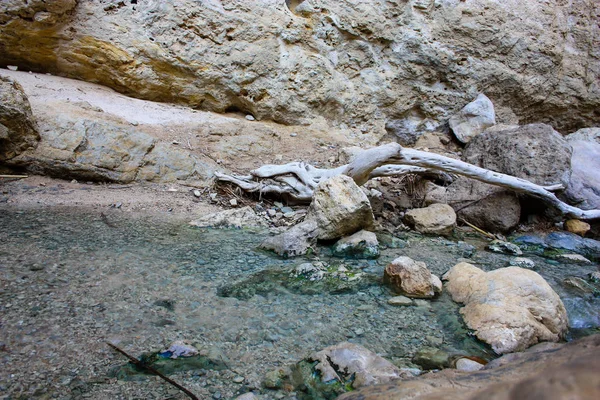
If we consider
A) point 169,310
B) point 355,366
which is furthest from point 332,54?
point 355,366

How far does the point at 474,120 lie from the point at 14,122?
24.7 ft

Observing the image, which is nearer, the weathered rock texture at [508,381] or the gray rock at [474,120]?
the weathered rock texture at [508,381]

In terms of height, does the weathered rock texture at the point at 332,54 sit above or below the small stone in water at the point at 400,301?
above

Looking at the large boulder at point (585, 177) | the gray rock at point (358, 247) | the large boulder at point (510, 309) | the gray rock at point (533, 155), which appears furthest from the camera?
the large boulder at point (585, 177)

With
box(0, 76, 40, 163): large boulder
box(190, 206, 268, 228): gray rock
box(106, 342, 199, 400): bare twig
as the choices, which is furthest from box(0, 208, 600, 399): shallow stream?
box(0, 76, 40, 163): large boulder

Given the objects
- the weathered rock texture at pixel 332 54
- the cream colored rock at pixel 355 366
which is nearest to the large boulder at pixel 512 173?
the weathered rock texture at pixel 332 54

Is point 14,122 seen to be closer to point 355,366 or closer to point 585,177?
point 355,366

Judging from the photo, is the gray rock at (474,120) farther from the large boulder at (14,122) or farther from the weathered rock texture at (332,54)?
the large boulder at (14,122)

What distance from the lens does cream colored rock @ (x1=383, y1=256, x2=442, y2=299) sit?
274 cm

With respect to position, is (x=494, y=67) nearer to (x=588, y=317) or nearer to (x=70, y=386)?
(x=588, y=317)

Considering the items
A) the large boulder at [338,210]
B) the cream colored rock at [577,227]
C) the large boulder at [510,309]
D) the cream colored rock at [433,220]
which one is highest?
the large boulder at [510,309]

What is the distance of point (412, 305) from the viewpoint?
8.61 ft

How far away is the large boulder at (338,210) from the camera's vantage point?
377 cm

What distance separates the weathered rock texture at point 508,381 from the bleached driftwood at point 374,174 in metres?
3.45
